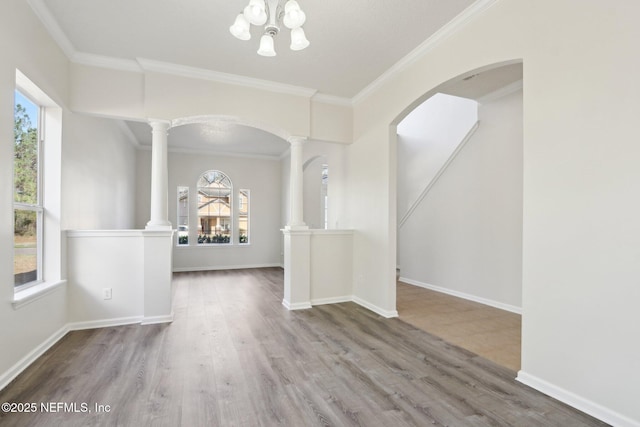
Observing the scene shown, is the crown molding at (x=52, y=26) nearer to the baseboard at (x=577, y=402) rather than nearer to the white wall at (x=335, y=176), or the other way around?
the white wall at (x=335, y=176)

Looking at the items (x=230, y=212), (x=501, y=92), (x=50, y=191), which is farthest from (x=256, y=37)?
(x=230, y=212)

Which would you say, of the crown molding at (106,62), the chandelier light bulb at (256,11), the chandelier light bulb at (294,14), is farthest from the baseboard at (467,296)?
the crown molding at (106,62)

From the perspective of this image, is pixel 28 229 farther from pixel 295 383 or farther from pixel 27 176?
pixel 295 383

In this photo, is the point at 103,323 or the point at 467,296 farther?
the point at 467,296

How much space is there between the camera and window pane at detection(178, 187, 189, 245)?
25.3 ft

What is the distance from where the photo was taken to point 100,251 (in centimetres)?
350

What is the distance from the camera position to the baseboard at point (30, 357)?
2.23 m

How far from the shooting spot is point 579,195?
1985mm

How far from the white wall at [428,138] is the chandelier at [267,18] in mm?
3565

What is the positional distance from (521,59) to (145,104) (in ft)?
12.5

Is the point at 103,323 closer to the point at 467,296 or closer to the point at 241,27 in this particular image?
the point at 241,27

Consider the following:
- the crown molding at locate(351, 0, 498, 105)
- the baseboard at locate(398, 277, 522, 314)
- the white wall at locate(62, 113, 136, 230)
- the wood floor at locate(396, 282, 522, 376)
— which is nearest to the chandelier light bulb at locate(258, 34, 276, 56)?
the crown molding at locate(351, 0, 498, 105)

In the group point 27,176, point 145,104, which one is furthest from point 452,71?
point 27,176

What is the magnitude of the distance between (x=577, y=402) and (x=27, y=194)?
4608 millimetres
